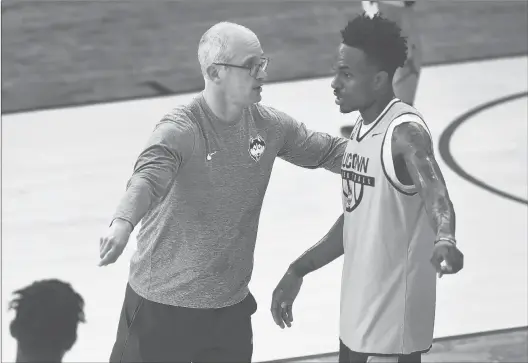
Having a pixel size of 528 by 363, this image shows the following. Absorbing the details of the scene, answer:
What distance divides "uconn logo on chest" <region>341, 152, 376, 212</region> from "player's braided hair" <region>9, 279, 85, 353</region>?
146 cm

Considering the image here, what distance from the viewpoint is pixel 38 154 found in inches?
377

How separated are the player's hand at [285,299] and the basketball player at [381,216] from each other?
1.01 feet

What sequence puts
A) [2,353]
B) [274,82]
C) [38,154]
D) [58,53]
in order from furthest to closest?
[58,53], [274,82], [38,154], [2,353]

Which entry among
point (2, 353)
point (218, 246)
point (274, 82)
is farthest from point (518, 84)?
point (218, 246)

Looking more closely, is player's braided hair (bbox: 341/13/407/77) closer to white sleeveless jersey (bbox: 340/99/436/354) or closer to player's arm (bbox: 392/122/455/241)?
white sleeveless jersey (bbox: 340/99/436/354)

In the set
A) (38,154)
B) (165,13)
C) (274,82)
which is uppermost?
(165,13)

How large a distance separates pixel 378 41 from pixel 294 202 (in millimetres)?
4262

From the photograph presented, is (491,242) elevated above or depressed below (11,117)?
below

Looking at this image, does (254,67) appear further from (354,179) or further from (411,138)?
(411,138)

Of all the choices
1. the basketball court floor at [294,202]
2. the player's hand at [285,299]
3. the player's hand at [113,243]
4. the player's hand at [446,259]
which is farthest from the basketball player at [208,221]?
the basketball court floor at [294,202]

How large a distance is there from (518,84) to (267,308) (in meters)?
5.19

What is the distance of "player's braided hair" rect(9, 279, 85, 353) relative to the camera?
3.08 metres

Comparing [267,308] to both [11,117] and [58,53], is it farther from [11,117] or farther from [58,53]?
[58,53]

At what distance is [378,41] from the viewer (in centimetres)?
439
